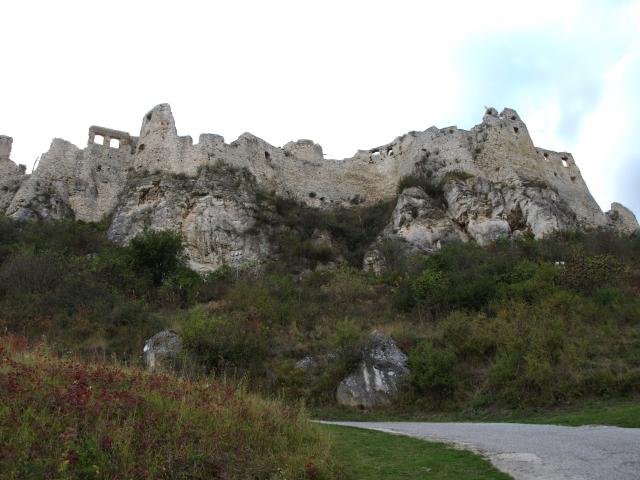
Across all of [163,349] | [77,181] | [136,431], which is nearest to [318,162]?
[77,181]

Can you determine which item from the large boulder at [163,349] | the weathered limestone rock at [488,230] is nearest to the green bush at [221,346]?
the large boulder at [163,349]

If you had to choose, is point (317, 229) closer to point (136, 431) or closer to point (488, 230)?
point (488, 230)

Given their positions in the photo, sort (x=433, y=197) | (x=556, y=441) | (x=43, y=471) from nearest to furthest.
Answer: (x=43, y=471) < (x=556, y=441) < (x=433, y=197)

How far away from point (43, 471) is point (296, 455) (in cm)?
249

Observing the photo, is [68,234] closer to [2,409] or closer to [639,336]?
[2,409]

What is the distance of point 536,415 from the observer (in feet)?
33.2

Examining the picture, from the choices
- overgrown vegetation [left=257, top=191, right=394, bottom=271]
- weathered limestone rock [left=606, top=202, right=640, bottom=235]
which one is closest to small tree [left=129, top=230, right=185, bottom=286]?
overgrown vegetation [left=257, top=191, right=394, bottom=271]

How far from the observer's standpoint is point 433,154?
31.3 meters

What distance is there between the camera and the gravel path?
4.70 m

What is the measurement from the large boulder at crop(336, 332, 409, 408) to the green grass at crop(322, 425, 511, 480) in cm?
479

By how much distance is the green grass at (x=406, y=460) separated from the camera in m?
5.21

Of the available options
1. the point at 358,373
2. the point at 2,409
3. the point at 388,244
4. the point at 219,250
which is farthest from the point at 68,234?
the point at 2,409

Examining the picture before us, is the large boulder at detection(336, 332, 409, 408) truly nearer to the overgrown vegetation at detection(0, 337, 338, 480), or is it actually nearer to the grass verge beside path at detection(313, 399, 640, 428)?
the grass verge beside path at detection(313, 399, 640, 428)

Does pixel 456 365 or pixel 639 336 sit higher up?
pixel 639 336
